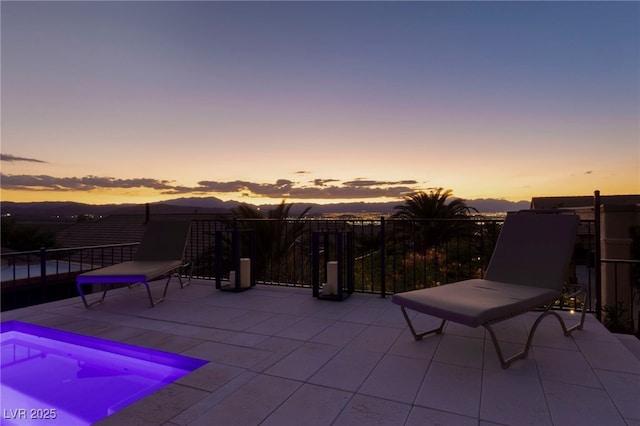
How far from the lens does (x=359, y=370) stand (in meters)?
2.41

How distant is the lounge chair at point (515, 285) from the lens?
243 cm

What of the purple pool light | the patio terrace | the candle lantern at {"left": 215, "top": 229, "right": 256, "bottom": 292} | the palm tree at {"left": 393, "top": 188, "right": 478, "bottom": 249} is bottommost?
the purple pool light

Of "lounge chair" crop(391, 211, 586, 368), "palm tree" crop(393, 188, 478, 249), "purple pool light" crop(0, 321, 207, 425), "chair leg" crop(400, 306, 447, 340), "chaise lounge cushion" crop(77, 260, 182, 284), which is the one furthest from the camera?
"palm tree" crop(393, 188, 478, 249)

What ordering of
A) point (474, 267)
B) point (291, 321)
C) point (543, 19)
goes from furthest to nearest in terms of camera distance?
point (474, 267)
point (543, 19)
point (291, 321)

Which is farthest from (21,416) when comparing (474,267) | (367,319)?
(474,267)

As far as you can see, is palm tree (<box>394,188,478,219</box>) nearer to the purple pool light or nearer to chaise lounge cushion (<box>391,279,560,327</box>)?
chaise lounge cushion (<box>391,279,560,327</box>)

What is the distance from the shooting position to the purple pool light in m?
2.30

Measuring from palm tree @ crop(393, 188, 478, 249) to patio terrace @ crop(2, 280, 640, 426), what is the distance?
25.3ft

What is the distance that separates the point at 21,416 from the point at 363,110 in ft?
Answer: 22.1

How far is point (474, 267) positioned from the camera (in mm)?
10922

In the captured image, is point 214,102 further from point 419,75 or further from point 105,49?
point 419,75

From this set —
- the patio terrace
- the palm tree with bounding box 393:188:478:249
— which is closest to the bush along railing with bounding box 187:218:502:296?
the palm tree with bounding box 393:188:478:249

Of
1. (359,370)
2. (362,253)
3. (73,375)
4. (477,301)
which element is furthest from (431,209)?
(73,375)

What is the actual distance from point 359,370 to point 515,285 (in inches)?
67.9
